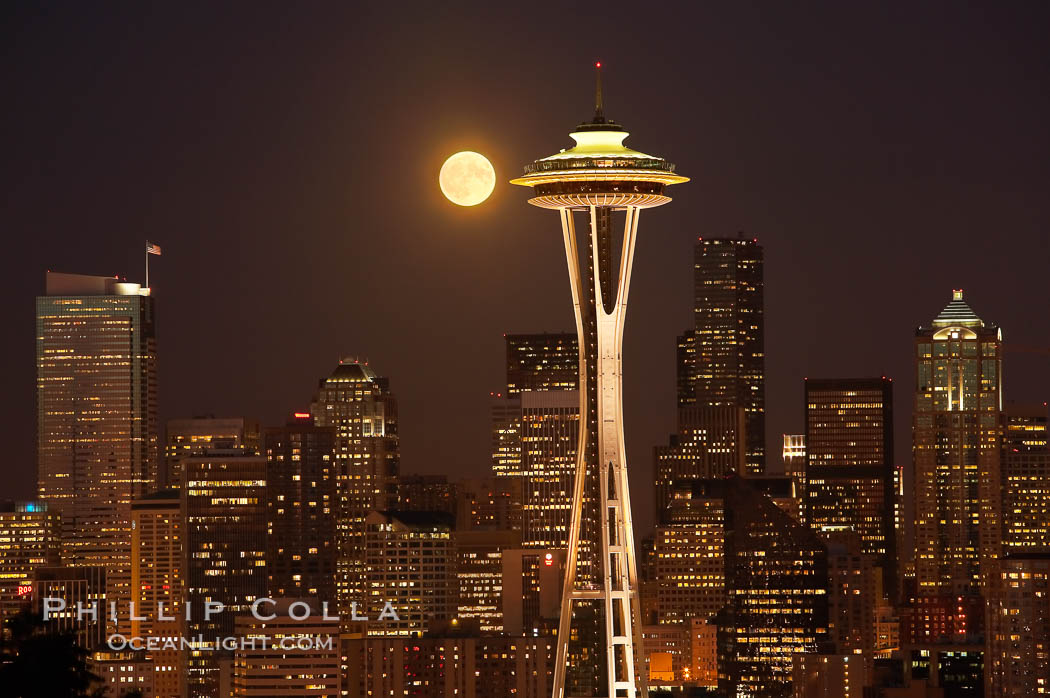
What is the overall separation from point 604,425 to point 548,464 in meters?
71.1

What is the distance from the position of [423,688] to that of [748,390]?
56.4 m

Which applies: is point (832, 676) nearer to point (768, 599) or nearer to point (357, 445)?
point (768, 599)

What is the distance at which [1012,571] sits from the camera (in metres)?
105

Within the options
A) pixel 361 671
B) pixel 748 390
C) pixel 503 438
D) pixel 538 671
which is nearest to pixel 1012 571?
pixel 538 671

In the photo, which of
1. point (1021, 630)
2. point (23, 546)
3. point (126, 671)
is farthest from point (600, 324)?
point (23, 546)

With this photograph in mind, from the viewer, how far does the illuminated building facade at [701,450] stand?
151m

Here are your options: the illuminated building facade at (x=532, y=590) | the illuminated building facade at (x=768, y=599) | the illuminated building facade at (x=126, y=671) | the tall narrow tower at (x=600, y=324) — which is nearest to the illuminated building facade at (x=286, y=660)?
the illuminated building facade at (x=126, y=671)

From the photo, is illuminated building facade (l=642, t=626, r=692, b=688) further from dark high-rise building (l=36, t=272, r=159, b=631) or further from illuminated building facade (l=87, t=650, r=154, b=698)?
dark high-rise building (l=36, t=272, r=159, b=631)

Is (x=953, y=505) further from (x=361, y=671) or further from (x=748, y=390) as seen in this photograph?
(x=361, y=671)

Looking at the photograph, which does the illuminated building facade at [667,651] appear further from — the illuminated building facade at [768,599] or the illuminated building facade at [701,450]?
the illuminated building facade at [701,450]

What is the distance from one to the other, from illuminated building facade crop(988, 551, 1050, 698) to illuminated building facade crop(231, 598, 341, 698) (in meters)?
27.4

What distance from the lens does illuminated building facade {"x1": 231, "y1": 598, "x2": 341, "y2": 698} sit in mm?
106938

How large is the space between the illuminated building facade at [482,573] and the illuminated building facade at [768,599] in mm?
11326

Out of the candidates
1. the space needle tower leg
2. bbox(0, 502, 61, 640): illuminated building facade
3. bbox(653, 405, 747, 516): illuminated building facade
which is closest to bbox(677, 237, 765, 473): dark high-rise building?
bbox(653, 405, 747, 516): illuminated building facade
